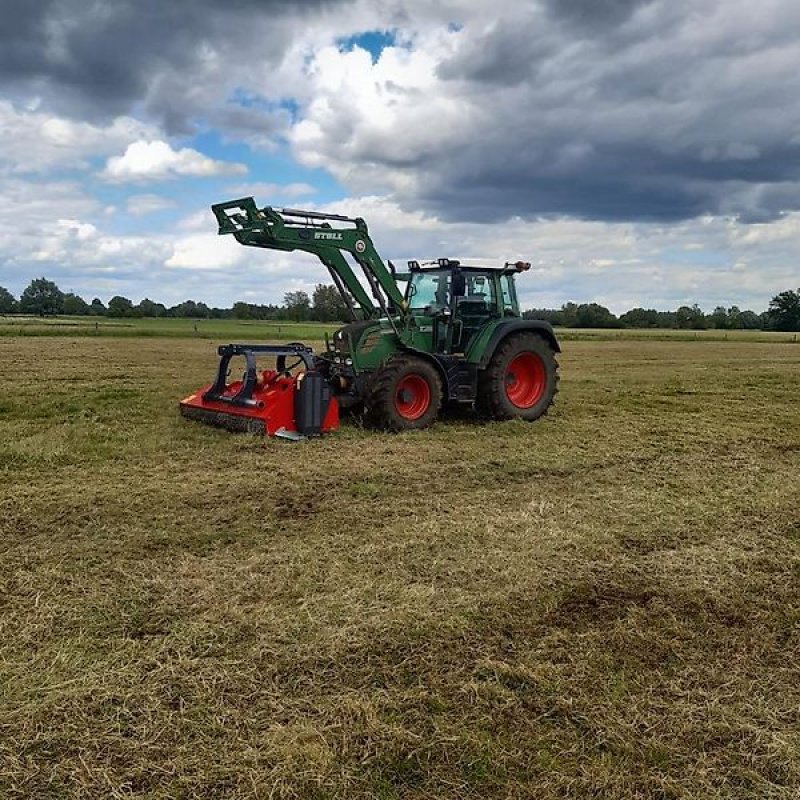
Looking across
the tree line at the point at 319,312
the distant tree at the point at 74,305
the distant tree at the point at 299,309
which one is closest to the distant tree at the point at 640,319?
the tree line at the point at 319,312

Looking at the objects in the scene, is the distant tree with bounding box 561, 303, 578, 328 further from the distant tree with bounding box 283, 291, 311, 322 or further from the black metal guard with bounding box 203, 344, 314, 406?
the black metal guard with bounding box 203, 344, 314, 406

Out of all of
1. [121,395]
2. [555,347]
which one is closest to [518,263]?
[555,347]

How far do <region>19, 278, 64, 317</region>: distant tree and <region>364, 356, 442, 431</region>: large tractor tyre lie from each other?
209 feet

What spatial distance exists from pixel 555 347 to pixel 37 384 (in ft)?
28.1

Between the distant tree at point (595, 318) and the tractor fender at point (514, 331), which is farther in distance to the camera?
the distant tree at point (595, 318)

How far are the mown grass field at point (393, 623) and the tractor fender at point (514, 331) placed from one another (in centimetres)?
197

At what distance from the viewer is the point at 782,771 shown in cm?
279

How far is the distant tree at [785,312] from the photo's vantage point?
71125 mm

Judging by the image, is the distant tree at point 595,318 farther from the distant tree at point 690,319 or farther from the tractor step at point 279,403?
the tractor step at point 279,403

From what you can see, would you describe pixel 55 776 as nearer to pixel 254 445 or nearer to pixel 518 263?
pixel 254 445

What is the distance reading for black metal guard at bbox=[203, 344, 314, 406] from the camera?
337 inches

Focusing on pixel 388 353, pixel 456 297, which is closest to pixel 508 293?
pixel 456 297

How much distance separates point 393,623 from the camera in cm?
383

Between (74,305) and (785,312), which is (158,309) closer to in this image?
(74,305)
